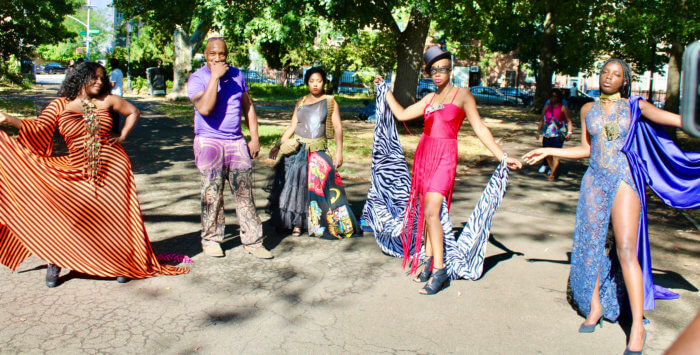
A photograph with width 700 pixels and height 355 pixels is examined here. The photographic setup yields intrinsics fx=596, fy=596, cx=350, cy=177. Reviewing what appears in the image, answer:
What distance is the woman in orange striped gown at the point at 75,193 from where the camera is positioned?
459 centimetres

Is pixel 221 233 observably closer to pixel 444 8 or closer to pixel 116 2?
pixel 444 8

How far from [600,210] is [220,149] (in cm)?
327

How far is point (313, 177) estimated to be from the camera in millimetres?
6477

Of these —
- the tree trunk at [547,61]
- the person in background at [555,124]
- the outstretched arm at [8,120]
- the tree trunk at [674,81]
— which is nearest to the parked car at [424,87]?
the tree trunk at [547,61]

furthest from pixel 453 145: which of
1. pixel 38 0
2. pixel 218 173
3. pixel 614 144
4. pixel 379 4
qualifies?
pixel 38 0

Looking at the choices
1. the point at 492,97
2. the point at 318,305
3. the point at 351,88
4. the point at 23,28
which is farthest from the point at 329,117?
the point at 351,88

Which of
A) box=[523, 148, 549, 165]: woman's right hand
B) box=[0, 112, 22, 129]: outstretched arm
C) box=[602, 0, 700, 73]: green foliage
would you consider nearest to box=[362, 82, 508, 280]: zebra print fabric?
box=[523, 148, 549, 165]: woman's right hand

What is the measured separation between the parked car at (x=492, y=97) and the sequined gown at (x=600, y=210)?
38.4m

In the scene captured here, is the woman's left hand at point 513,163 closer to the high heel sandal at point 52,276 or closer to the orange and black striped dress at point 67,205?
Result: the orange and black striped dress at point 67,205

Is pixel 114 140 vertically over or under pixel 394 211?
over

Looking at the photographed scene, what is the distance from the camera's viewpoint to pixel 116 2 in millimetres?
23297

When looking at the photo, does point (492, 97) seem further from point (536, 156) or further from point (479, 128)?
point (536, 156)

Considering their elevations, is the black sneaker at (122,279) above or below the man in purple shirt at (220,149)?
below

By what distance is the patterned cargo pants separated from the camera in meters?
5.48
